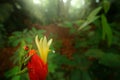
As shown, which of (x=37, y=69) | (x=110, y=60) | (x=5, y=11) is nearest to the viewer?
(x=37, y=69)

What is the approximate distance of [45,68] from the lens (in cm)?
77

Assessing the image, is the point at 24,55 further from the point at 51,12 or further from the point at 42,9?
the point at 51,12

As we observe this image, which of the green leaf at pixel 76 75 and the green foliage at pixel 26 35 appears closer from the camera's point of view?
the green leaf at pixel 76 75

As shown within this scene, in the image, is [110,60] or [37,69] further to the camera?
[110,60]

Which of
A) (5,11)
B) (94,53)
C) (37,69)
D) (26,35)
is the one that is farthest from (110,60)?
(5,11)

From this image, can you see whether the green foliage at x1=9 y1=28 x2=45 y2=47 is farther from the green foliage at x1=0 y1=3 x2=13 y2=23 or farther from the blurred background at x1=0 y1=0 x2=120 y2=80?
the green foliage at x1=0 y1=3 x2=13 y2=23

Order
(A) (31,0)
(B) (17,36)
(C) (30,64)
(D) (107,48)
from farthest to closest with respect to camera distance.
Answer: (A) (31,0) < (B) (17,36) < (D) (107,48) < (C) (30,64)

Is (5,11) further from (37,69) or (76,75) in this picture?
(37,69)

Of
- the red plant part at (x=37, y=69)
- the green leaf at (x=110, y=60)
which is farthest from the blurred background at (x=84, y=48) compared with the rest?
the red plant part at (x=37, y=69)

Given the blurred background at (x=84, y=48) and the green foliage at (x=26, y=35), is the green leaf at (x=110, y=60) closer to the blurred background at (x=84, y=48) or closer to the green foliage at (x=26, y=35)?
the blurred background at (x=84, y=48)

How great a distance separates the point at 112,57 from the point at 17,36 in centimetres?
106

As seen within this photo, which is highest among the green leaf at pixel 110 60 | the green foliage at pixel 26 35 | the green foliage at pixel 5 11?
the green foliage at pixel 5 11

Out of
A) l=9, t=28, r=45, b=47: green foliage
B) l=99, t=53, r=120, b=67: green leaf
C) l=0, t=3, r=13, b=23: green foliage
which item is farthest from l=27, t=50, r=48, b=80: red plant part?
l=0, t=3, r=13, b=23: green foliage

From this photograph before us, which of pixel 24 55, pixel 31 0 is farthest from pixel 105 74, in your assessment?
pixel 31 0
